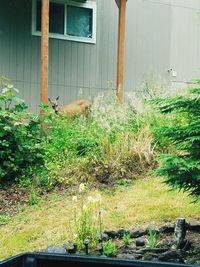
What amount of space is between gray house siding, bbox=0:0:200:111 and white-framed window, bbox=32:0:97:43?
17 cm

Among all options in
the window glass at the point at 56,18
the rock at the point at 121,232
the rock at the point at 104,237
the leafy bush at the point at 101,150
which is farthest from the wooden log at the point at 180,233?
the window glass at the point at 56,18

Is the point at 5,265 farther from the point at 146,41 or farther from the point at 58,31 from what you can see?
the point at 146,41

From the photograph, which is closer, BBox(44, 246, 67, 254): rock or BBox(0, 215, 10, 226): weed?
BBox(44, 246, 67, 254): rock

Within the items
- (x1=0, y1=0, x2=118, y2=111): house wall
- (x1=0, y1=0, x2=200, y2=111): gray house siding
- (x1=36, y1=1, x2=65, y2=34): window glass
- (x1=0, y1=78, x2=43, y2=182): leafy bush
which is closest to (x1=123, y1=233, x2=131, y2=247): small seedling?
(x1=0, y1=78, x2=43, y2=182): leafy bush

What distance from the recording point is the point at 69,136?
8.90m

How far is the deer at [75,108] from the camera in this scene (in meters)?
11.7

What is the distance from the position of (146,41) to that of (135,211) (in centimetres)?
833

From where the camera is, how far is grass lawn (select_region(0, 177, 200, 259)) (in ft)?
19.5

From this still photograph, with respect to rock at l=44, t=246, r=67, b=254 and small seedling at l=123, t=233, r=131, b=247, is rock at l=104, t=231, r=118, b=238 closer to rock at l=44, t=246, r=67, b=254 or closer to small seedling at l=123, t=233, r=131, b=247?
small seedling at l=123, t=233, r=131, b=247

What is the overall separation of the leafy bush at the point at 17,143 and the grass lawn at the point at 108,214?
45.8 inches

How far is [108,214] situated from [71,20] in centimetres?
771

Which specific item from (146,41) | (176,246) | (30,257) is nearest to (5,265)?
(30,257)

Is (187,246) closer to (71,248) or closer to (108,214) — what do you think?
(71,248)

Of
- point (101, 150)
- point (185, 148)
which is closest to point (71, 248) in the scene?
point (185, 148)
